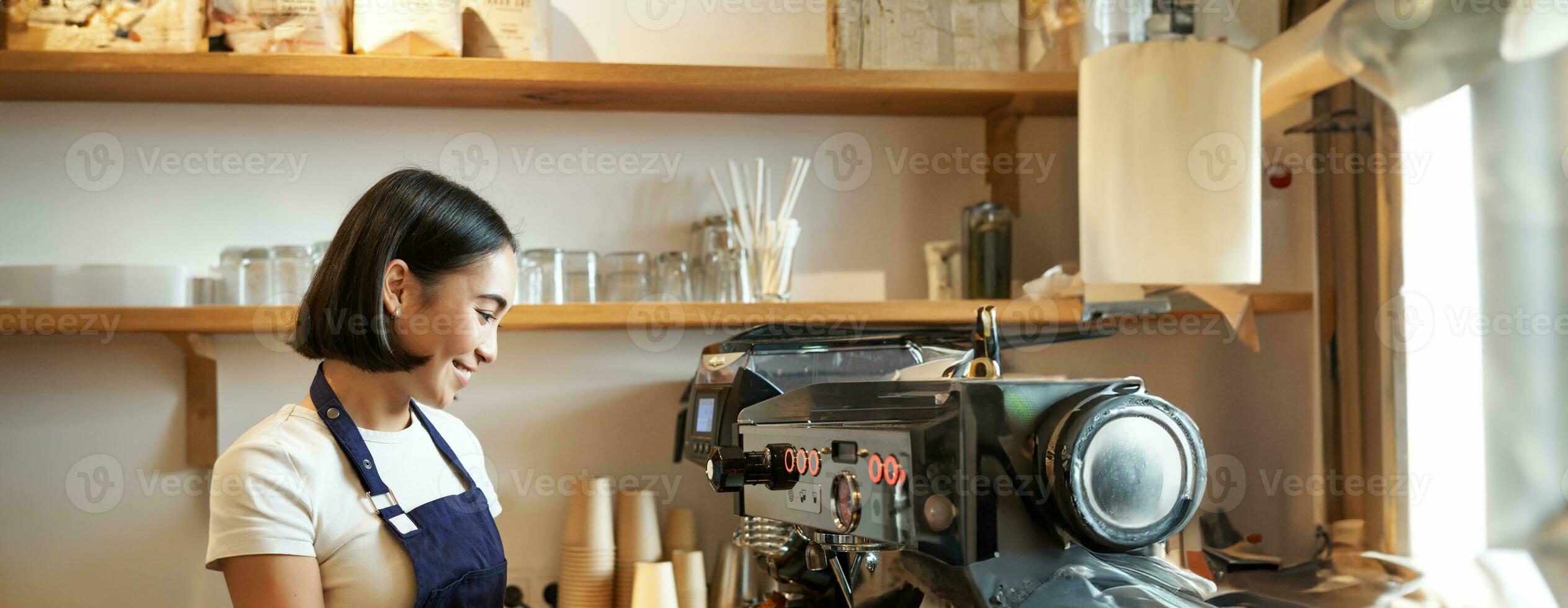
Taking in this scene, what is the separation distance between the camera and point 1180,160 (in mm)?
1572

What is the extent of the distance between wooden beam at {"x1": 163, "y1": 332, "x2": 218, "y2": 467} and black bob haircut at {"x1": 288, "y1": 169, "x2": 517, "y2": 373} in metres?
0.80

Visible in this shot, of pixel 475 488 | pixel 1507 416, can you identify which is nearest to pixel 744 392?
pixel 475 488

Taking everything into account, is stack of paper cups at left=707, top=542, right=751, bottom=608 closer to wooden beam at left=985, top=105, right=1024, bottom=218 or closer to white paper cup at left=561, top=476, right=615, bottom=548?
white paper cup at left=561, top=476, right=615, bottom=548

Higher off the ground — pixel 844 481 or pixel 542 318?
pixel 542 318

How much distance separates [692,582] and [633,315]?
1.61ft

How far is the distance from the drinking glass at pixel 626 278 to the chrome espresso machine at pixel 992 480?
914mm

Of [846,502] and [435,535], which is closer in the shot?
[846,502]

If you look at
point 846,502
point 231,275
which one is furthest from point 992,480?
point 231,275

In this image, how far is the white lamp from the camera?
1.55m

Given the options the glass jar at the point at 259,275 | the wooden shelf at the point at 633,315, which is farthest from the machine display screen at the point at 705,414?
the glass jar at the point at 259,275

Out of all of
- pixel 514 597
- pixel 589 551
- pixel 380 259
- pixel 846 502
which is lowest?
pixel 514 597

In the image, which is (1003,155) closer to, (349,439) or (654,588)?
(654,588)

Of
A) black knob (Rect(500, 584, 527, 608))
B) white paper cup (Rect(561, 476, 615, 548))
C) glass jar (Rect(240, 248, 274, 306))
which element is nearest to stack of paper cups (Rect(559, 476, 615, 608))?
white paper cup (Rect(561, 476, 615, 548))

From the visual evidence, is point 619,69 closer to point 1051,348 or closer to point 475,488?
point 475,488
